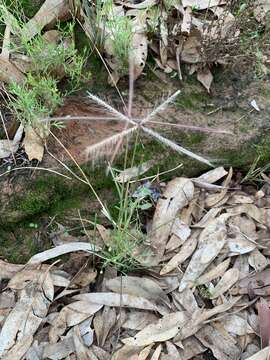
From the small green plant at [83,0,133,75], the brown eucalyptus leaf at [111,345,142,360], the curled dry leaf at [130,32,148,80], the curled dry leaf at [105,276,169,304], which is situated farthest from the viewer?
→ the curled dry leaf at [130,32,148,80]

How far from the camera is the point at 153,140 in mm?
1891

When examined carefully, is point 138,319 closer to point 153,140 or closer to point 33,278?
point 33,278

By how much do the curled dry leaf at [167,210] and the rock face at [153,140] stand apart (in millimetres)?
59

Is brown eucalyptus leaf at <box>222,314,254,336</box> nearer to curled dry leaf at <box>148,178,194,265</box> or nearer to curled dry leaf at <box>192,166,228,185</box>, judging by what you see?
curled dry leaf at <box>148,178,194,265</box>

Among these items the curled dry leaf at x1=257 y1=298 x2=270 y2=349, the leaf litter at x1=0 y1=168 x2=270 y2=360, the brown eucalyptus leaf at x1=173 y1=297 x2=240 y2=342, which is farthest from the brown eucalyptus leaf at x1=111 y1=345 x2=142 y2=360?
the curled dry leaf at x1=257 y1=298 x2=270 y2=349

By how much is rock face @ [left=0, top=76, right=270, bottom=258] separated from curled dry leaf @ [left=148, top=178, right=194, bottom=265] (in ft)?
0.19

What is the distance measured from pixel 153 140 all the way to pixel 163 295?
1.74 ft

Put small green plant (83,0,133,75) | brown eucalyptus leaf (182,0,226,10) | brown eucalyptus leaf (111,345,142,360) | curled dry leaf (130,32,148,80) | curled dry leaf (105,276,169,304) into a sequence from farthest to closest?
brown eucalyptus leaf (182,0,226,10) → curled dry leaf (130,32,148,80) → small green plant (83,0,133,75) → curled dry leaf (105,276,169,304) → brown eucalyptus leaf (111,345,142,360)

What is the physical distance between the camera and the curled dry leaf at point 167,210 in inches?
70.2

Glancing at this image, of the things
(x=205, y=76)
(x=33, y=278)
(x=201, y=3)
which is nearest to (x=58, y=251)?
(x=33, y=278)

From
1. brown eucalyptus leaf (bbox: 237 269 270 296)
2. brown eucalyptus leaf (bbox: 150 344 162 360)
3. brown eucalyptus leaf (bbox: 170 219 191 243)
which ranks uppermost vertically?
brown eucalyptus leaf (bbox: 170 219 191 243)

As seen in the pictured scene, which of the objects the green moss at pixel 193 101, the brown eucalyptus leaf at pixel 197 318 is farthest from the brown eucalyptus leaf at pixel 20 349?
the green moss at pixel 193 101

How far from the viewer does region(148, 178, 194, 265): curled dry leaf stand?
1782mm

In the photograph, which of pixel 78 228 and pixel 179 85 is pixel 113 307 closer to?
pixel 78 228
